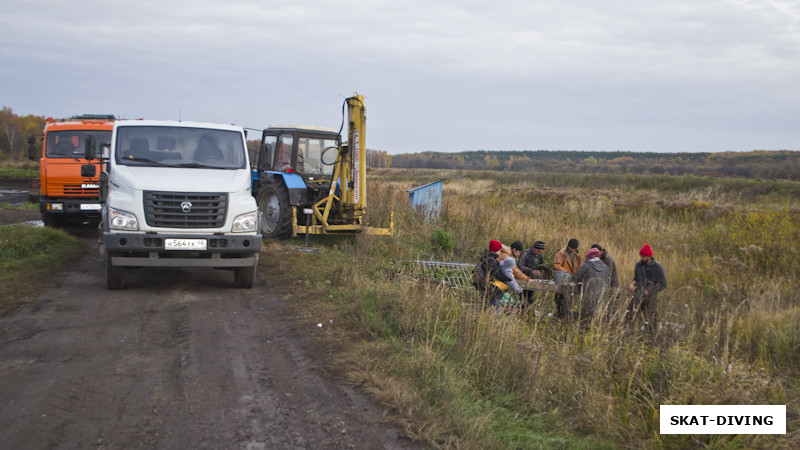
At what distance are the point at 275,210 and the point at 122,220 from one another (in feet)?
19.1

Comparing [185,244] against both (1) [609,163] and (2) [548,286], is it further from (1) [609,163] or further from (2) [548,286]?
(1) [609,163]

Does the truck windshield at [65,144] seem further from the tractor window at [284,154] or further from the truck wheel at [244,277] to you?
the truck wheel at [244,277]

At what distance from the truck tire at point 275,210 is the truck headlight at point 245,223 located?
15.1 ft

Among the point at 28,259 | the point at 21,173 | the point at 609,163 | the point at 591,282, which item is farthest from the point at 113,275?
the point at 609,163

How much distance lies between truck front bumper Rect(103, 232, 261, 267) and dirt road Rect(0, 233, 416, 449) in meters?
0.53

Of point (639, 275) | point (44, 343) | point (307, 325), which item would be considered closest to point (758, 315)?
point (639, 275)

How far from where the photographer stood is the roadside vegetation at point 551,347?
15.0 feet

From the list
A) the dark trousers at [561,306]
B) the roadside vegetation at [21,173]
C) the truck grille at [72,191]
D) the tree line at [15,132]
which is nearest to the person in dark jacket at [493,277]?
the dark trousers at [561,306]

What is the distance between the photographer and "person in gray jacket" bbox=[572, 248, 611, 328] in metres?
8.38

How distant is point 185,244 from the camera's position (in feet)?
26.2

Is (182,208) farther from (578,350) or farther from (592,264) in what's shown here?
(592,264)

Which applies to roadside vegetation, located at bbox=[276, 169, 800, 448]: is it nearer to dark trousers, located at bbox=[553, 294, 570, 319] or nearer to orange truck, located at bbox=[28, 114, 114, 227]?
dark trousers, located at bbox=[553, 294, 570, 319]

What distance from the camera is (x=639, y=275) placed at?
9500 mm

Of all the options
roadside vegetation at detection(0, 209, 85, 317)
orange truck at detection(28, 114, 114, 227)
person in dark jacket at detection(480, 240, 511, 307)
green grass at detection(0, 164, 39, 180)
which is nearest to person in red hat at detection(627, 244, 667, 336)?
person in dark jacket at detection(480, 240, 511, 307)
